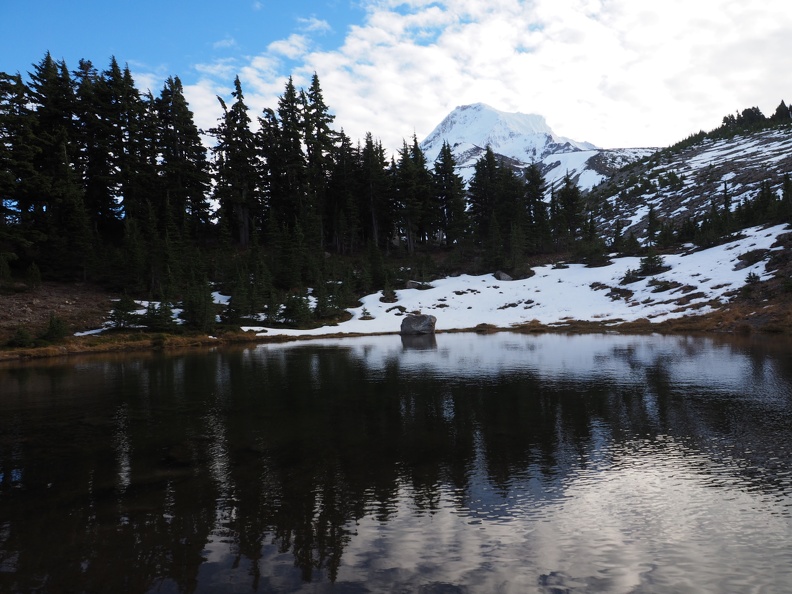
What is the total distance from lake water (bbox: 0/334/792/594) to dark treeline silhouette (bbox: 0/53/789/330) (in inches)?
1453

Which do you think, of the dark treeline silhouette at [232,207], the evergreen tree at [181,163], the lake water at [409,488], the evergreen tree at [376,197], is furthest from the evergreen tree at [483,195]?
the lake water at [409,488]

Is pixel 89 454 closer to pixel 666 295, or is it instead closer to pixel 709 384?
pixel 709 384

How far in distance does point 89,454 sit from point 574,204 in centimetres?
8235

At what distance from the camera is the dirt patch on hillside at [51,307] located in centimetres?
4091

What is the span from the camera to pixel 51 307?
149 feet

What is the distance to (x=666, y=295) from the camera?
164ft

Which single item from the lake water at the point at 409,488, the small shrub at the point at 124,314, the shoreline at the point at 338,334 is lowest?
the lake water at the point at 409,488

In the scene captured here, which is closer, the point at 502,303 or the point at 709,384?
the point at 709,384

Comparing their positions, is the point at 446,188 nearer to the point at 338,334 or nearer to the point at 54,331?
the point at 338,334

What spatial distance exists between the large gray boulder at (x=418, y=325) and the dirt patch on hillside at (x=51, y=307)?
1257 inches

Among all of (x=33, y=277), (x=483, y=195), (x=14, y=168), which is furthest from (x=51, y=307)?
(x=483, y=195)

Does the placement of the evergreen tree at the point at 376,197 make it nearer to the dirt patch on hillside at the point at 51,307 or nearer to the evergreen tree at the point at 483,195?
the evergreen tree at the point at 483,195

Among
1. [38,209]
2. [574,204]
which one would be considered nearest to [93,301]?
[38,209]

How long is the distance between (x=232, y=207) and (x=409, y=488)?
7819 cm
